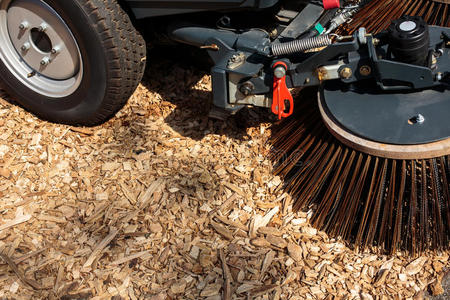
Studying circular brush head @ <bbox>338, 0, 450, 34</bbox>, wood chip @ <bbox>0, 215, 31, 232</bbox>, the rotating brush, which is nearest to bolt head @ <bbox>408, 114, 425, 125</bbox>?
the rotating brush

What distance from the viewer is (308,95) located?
223 cm

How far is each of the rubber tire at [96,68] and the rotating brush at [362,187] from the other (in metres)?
0.72

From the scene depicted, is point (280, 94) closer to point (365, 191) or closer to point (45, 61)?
point (365, 191)

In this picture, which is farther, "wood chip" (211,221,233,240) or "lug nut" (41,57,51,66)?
"lug nut" (41,57,51,66)

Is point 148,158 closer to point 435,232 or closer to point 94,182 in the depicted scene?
point 94,182

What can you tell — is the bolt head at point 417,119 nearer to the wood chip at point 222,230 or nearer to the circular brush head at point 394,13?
the wood chip at point 222,230

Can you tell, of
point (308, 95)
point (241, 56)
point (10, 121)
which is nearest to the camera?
point (241, 56)

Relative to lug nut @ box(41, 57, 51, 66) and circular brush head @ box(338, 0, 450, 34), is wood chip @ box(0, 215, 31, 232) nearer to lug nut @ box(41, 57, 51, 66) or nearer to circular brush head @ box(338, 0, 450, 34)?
lug nut @ box(41, 57, 51, 66)

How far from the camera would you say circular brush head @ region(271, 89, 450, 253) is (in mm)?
1906

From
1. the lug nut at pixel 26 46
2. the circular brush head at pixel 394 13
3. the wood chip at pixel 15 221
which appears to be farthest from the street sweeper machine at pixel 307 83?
the wood chip at pixel 15 221

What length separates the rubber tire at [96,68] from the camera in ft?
6.93

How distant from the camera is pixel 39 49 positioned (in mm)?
2344

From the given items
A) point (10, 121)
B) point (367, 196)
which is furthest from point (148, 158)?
point (367, 196)

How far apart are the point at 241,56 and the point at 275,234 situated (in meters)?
0.70
